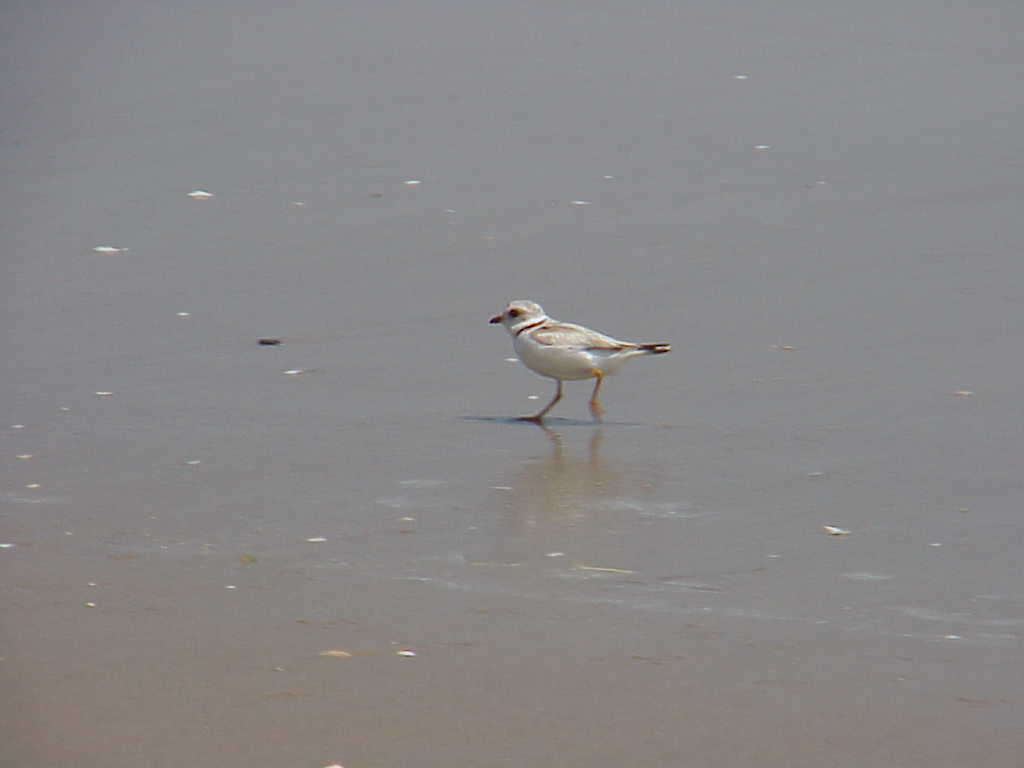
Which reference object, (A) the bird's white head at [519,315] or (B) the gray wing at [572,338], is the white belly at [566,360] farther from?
(A) the bird's white head at [519,315]

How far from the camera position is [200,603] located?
5.22 meters

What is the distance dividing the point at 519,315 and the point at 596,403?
0.60m

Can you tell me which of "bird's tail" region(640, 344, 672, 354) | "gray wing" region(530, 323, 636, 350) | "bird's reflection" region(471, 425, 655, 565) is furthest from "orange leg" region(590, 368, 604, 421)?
"bird's reflection" region(471, 425, 655, 565)

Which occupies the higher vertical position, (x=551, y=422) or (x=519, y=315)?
(x=519, y=315)

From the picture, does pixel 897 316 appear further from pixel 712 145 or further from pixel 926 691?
pixel 926 691

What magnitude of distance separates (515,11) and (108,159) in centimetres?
540

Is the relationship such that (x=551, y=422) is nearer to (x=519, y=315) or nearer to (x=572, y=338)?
(x=572, y=338)

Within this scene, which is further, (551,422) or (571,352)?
(571,352)

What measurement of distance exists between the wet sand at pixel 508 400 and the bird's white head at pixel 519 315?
26 centimetres

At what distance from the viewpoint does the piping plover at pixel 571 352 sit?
25.5 ft

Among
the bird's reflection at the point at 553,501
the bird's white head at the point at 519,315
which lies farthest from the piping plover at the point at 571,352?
the bird's reflection at the point at 553,501

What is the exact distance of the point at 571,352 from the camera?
25.5 feet

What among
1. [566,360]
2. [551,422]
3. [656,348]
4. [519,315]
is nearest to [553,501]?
[551,422]

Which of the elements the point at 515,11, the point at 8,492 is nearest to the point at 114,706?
the point at 8,492
